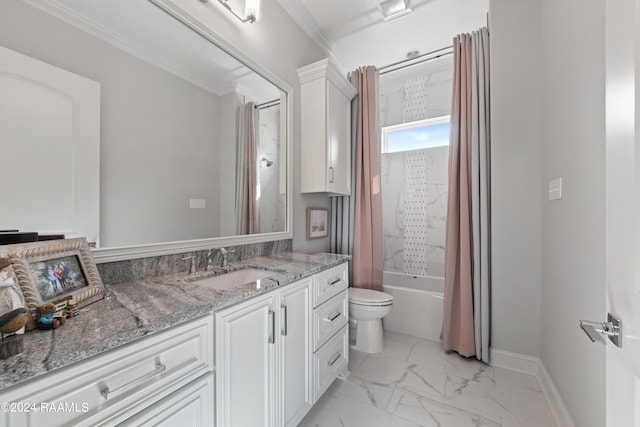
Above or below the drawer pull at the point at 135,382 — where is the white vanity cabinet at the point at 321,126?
above

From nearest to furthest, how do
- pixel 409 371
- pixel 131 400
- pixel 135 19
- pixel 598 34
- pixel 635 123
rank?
pixel 635 123 → pixel 131 400 → pixel 598 34 → pixel 135 19 → pixel 409 371

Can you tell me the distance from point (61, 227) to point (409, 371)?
2.17 m

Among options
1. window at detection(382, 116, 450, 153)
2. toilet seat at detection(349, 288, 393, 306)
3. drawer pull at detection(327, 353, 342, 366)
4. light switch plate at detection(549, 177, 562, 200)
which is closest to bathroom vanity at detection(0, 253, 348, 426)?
drawer pull at detection(327, 353, 342, 366)

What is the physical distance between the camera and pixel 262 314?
3.49 feet

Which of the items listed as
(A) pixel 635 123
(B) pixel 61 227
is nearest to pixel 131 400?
(B) pixel 61 227

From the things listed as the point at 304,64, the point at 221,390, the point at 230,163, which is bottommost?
the point at 221,390

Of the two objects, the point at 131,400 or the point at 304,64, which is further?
the point at 304,64

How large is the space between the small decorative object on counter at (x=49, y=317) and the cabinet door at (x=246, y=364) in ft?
1.30

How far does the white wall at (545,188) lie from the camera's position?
106 centimetres

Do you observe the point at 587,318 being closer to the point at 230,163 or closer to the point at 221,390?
the point at 221,390

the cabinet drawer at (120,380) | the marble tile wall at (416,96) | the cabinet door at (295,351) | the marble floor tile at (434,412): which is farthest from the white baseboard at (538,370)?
the marble tile wall at (416,96)

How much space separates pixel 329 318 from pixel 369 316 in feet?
2.09

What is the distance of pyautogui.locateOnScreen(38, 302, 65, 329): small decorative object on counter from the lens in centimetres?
62

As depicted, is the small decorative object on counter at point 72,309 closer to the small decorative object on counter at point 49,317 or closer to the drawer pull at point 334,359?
the small decorative object on counter at point 49,317
